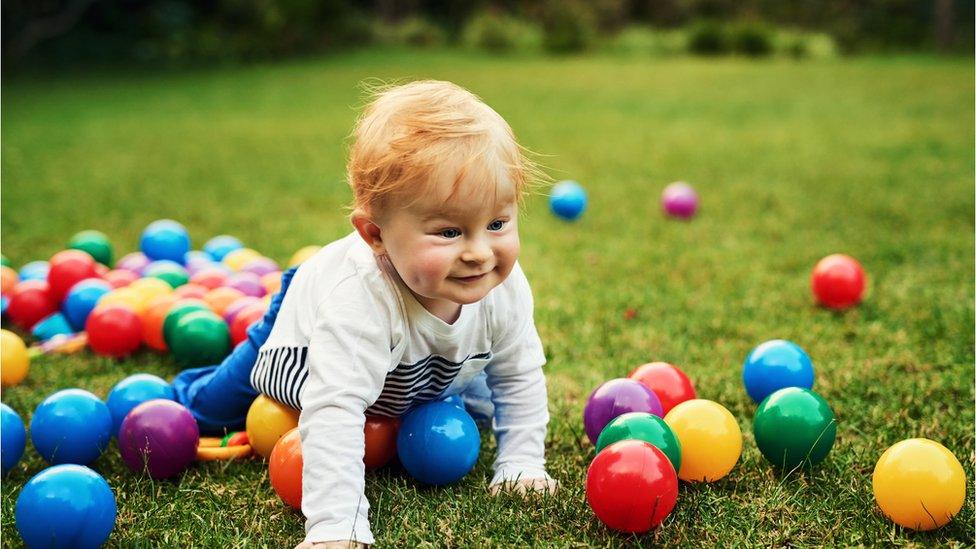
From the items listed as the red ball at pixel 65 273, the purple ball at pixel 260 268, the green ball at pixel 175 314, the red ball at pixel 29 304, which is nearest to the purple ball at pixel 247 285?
the purple ball at pixel 260 268

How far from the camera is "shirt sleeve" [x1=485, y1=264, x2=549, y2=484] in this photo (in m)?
2.60

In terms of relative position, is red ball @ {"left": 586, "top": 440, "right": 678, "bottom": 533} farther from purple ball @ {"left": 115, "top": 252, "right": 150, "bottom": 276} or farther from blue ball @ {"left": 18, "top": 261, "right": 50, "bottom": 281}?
blue ball @ {"left": 18, "top": 261, "right": 50, "bottom": 281}

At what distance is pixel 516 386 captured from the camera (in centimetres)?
273

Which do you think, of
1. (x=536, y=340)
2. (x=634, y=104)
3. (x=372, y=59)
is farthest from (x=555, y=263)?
(x=372, y=59)

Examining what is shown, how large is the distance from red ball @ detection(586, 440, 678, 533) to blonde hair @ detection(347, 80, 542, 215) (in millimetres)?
718

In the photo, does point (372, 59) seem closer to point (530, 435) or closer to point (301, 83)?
point (301, 83)

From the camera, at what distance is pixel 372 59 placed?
61.8 feet

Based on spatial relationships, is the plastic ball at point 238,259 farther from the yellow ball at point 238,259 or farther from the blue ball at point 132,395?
the blue ball at point 132,395

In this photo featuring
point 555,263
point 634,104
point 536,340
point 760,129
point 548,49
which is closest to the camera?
point 536,340

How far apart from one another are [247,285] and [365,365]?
193 cm

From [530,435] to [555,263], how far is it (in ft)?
8.08

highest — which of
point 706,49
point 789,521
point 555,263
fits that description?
point 789,521

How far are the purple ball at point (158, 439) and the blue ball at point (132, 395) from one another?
0.26 metres

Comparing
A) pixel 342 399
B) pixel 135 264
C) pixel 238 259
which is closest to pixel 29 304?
pixel 135 264
